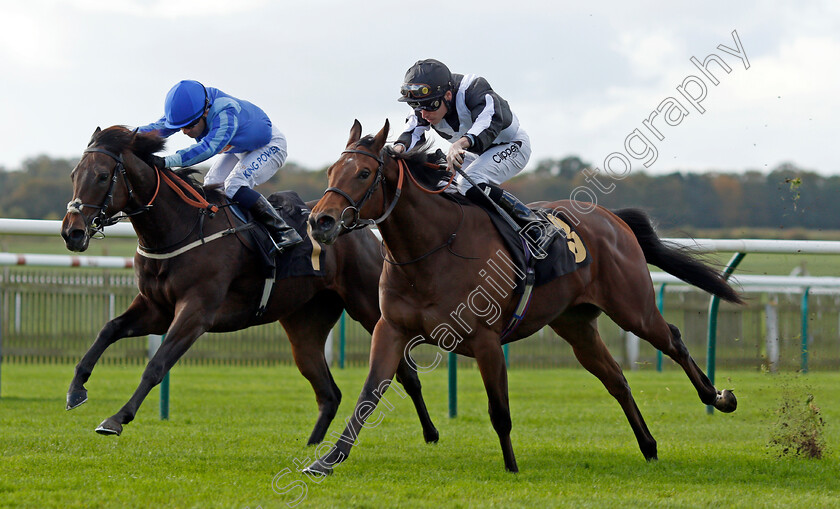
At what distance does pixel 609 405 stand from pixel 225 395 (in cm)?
405

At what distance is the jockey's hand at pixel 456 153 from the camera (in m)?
4.88

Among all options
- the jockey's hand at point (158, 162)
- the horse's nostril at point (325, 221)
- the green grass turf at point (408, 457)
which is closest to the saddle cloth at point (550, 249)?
the horse's nostril at point (325, 221)

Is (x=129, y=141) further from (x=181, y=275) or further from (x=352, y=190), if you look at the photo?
(x=352, y=190)

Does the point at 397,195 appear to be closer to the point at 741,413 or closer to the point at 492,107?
the point at 492,107

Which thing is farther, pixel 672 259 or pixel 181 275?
pixel 672 259

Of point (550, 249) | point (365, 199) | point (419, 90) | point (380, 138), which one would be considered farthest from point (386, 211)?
point (550, 249)

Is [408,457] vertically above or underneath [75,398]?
underneath

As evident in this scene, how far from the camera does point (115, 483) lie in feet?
14.1

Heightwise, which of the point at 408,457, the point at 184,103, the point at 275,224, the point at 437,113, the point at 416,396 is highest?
the point at 184,103

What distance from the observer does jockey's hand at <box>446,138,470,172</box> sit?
488 cm

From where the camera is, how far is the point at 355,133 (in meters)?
4.70

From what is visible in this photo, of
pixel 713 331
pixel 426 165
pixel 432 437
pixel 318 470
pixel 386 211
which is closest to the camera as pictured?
pixel 318 470

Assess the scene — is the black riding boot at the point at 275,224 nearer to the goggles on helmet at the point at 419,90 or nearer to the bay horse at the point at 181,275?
the bay horse at the point at 181,275

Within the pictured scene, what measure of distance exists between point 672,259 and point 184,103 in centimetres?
346
